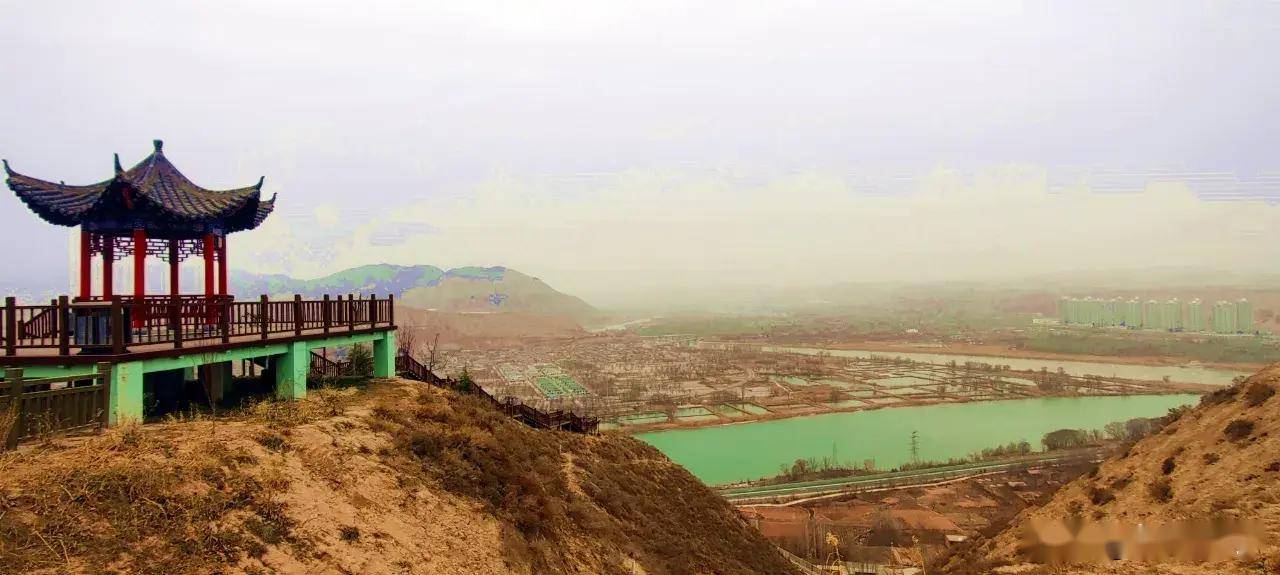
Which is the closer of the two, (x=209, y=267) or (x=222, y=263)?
(x=209, y=267)

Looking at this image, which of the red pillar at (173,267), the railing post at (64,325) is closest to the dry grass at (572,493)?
the railing post at (64,325)

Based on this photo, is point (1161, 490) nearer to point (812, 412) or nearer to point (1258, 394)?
point (1258, 394)

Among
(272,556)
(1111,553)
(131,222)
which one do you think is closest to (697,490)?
(1111,553)

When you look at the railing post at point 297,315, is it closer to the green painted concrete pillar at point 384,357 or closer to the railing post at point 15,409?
the green painted concrete pillar at point 384,357

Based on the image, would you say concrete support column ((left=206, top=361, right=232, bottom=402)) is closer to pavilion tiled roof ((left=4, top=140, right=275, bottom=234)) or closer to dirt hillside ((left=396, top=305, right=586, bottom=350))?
pavilion tiled roof ((left=4, top=140, right=275, bottom=234))

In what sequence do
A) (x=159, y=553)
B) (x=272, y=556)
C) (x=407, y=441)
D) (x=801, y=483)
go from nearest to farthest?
(x=159, y=553), (x=272, y=556), (x=407, y=441), (x=801, y=483)

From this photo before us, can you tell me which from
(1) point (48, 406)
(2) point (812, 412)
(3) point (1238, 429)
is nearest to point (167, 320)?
(1) point (48, 406)

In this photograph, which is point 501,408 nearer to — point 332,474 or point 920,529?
point 332,474
